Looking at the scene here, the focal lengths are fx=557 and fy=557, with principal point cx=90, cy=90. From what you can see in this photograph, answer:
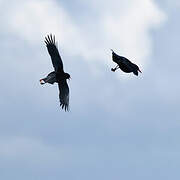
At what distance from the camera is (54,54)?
171 ft

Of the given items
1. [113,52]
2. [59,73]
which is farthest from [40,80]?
[113,52]

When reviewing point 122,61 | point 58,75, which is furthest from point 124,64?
point 58,75

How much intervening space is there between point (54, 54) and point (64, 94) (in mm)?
4145

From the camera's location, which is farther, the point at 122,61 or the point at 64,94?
the point at 64,94

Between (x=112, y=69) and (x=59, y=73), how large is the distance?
8937 mm

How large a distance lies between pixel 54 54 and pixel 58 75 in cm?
202

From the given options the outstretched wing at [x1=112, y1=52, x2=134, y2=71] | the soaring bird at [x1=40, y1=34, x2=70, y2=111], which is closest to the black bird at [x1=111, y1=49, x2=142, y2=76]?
the outstretched wing at [x1=112, y1=52, x2=134, y2=71]

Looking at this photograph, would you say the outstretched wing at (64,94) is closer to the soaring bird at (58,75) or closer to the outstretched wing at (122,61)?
the soaring bird at (58,75)

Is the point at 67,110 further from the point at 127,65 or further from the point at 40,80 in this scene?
the point at 127,65

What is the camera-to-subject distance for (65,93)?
53.6m

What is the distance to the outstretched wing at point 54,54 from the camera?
5150cm

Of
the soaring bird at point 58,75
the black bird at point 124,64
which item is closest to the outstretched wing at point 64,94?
the soaring bird at point 58,75

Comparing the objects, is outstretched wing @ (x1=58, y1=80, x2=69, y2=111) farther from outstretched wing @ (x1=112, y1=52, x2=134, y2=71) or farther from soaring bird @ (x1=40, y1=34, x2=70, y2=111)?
outstretched wing @ (x1=112, y1=52, x2=134, y2=71)

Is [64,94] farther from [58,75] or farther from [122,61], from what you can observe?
[122,61]
